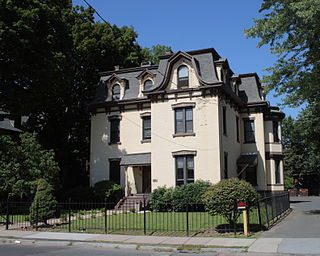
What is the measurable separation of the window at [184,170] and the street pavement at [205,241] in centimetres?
904

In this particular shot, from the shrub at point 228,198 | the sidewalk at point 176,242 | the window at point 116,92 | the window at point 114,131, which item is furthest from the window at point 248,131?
the sidewalk at point 176,242

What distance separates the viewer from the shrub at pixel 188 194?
73.4 feet

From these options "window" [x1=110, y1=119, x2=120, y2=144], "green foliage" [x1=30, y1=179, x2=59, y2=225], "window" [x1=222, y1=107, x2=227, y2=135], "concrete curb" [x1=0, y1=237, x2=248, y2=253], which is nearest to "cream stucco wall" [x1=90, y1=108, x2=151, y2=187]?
"window" [x1=110, y1=119, x2=120, y2=144]

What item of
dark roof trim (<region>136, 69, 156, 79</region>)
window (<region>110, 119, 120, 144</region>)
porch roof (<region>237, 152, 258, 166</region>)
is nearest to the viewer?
dark roof trim (<region>136, 69, 156, 79</region>)

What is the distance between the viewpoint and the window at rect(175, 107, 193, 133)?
81.5 ft

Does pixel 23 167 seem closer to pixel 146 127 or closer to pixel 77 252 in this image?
pixel 146 127

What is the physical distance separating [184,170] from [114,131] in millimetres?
7249

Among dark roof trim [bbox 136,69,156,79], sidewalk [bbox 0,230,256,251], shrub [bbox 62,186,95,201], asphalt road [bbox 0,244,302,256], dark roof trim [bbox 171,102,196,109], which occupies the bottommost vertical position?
asphalt road [bbox 0,244,302,256]

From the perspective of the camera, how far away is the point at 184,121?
24.9m

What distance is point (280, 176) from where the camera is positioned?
30.7 m

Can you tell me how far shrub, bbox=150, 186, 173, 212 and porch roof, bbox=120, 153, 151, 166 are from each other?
2.87m

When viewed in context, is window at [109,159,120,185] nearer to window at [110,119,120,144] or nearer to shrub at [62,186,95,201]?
window at [110,119,120,144]

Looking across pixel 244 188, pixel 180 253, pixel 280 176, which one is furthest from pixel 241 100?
pixel 180 253

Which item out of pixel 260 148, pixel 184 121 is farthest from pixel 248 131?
pixel 184 121
